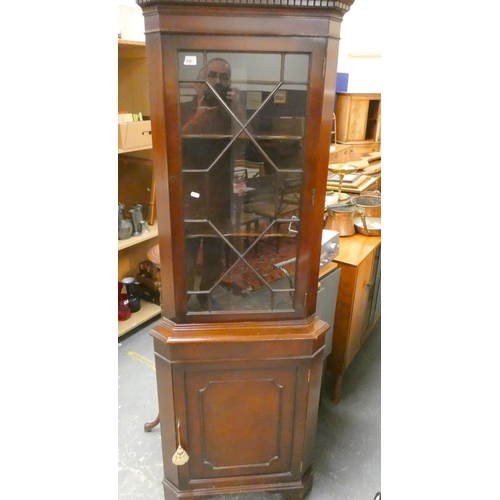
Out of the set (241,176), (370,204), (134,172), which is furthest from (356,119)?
(241,176)

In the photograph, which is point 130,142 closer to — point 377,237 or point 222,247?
point 222,247

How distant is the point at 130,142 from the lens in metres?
1.95

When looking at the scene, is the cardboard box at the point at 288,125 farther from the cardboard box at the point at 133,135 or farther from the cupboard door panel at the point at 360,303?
the cardboard box at the point at 133,135

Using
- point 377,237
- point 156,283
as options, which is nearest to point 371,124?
point 377,237

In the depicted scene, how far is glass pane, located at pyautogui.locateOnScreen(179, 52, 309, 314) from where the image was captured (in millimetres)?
927

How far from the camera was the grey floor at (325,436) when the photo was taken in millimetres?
1464

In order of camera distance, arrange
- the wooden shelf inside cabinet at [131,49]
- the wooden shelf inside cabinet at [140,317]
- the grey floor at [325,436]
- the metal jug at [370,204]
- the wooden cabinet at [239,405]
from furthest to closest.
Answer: the wooden shelf inside cabinet at [140,317] → the metal jug at [370,204] → the wooden shelf inside cabinet at [131,49] → the grey floor at [325,436] → the wooden cabinet at [239,405]

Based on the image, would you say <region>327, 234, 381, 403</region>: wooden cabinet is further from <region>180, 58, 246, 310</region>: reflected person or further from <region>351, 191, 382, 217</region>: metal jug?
<region>180, 58, 246, 310</region>: reflected person

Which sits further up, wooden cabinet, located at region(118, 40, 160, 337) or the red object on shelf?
wooden cabinet, located at region(118, 40, 160, 337)

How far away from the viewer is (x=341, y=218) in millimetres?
1879

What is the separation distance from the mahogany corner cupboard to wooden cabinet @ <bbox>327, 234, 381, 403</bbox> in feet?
1.67

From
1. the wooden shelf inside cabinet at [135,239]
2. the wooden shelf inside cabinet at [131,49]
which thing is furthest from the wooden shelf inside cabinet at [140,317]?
the wooden shelf inside cabinet at [131,49]

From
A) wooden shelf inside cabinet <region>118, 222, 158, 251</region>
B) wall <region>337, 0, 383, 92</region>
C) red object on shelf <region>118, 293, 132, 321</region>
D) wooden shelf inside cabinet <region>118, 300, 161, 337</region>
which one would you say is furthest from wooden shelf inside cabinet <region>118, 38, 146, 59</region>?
wall <region>337, 0, 383, 92</region>

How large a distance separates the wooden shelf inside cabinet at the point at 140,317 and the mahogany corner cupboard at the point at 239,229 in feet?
3.40
